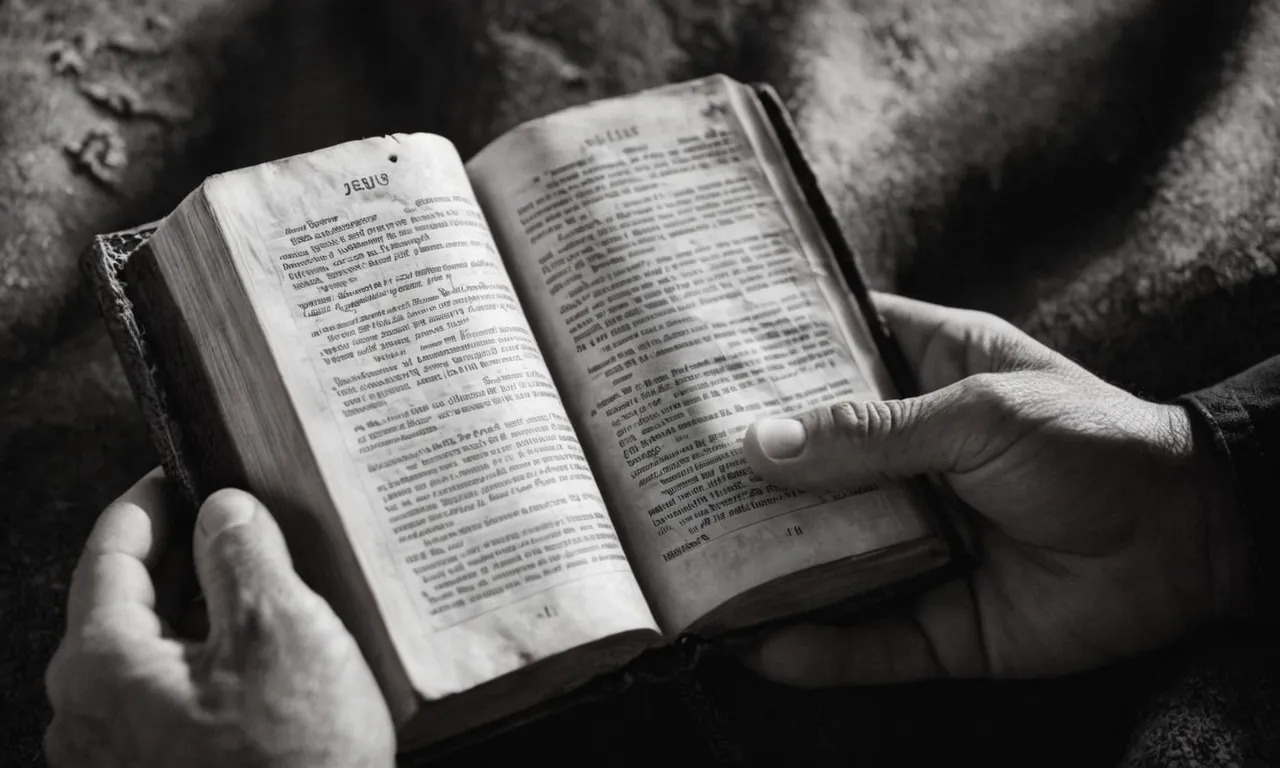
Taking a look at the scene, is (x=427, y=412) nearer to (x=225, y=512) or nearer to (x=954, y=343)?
(x=225, y=512)

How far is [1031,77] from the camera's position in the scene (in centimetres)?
125

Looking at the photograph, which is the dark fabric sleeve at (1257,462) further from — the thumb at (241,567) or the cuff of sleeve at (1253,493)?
the thumb at (241,567)

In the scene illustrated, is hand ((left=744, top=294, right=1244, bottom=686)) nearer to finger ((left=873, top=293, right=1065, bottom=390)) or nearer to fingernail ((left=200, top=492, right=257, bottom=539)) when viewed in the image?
finger ((left=873, top=293, right=1065, bottom=390))

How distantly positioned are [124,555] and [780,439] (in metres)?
0.47

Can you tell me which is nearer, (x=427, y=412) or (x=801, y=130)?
(x=427, y=412)

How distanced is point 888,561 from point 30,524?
2.48 feet

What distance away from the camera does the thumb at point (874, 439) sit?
2.72 ft

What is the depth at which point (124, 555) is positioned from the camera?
2.52ft

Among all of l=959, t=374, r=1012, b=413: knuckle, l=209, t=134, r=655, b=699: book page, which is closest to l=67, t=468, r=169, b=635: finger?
l=209, t=134, r=655, b=699: book page

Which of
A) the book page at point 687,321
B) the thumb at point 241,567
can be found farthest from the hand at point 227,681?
the book page at point 687,321

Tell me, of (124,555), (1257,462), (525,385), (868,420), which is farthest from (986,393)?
(124,555)

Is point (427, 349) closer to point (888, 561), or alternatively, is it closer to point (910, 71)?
point (888, 561)

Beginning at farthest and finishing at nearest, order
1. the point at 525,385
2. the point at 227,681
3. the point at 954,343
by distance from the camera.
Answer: the point at 954,343, the point at 525,385, the point at 227,681

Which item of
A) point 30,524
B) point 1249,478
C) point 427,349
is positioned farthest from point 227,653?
point 1249,478
